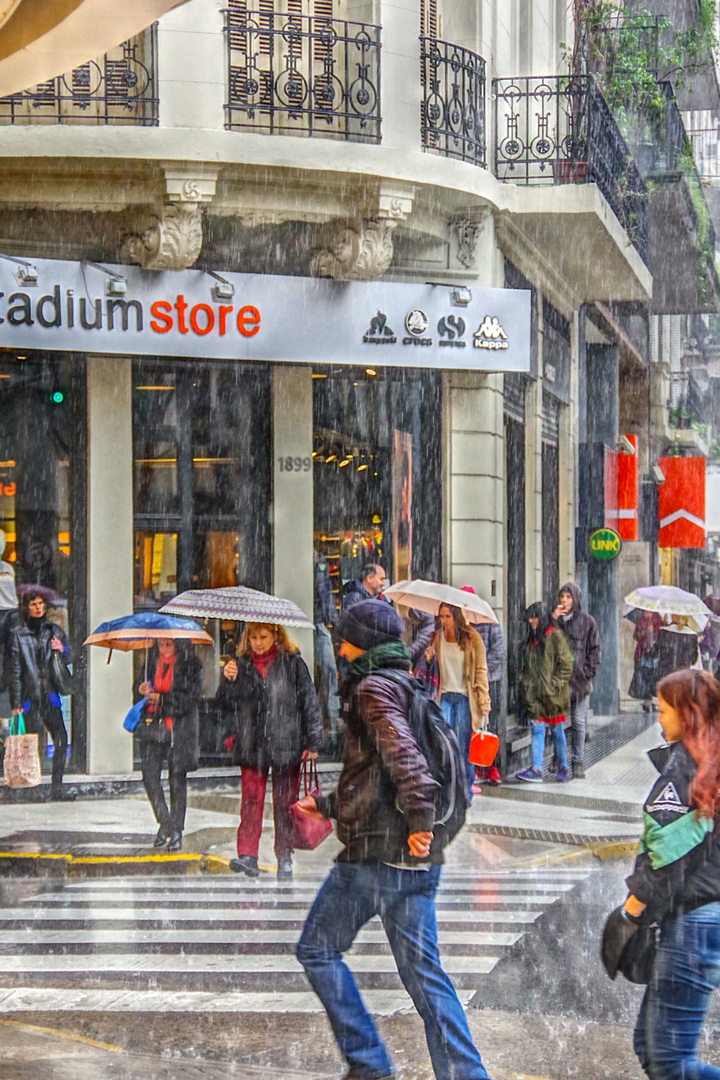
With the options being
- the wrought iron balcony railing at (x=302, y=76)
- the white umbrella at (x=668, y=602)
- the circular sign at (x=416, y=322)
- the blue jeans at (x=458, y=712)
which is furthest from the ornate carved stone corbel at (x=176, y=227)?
the white umbrella at (x=668, y=602)

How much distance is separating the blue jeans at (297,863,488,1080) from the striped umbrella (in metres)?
4.13

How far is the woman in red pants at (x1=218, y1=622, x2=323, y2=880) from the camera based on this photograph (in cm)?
916

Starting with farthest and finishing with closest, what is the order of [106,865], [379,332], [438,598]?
[379,332] < [438,598] < [106,865]

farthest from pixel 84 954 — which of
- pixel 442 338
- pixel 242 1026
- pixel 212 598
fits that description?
pixel 442 338

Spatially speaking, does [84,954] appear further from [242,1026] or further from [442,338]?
[442,338]

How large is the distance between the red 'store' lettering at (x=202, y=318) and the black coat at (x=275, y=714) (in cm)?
449

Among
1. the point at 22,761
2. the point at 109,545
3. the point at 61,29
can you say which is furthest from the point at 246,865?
the point at 61,29

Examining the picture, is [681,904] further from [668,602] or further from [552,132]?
[552,132]

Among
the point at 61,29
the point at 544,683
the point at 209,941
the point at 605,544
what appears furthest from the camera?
the point at 605,544

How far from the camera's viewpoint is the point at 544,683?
13812 mm

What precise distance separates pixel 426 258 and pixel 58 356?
3814 millimetres

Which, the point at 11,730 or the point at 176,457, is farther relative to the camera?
the point at 176,457

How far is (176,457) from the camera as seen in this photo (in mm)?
13453

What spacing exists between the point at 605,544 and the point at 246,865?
11537 millimetres
